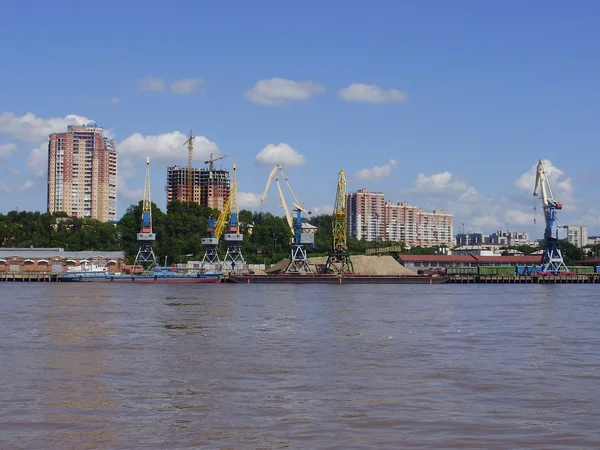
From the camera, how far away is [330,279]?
4471 inches

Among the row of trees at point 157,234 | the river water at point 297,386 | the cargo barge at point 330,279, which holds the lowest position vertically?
the river water at point 297,386

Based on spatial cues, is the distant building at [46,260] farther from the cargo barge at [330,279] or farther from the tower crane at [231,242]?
the cargo barge at [330,279]

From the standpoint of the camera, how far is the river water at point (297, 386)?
14.2 meters

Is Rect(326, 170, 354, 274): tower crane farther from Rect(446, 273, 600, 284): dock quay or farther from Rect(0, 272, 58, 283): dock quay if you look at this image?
Rect(0, 272, 58, 283): dock quay

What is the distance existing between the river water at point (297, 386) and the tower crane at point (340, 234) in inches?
3276

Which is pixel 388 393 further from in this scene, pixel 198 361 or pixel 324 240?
pixel 324 240

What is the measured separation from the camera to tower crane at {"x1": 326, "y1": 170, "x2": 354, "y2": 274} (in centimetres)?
11906

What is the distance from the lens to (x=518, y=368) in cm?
2219

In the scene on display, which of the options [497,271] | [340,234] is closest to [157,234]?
[340,234]

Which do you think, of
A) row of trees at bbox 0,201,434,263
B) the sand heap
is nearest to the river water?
the sand heap

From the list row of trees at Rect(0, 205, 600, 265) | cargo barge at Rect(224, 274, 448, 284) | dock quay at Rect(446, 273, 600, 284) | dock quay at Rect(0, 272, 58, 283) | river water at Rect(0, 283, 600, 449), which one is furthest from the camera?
row of trees at Rect(0, 205, 600, 265)

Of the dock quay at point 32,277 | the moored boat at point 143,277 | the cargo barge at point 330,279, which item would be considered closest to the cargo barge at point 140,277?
the moored boat at point 143,277

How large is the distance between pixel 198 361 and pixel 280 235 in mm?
129751

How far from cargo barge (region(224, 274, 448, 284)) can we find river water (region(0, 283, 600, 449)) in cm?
7681
